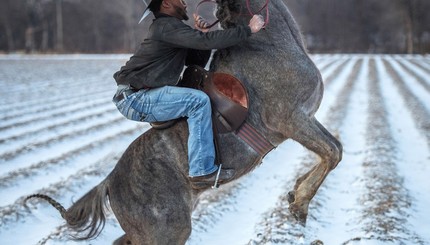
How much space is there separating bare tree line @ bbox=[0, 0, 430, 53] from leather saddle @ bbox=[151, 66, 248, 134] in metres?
44.1

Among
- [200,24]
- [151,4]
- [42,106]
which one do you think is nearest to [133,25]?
[42,106]

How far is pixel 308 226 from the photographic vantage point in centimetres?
537

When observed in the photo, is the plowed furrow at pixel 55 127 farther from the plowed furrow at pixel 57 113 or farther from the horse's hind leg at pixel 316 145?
the horse's hind leg at pixel 316 145

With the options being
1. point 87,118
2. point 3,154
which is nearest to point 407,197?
point 3,154

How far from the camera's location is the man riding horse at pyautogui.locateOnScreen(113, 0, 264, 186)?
337 centimetres

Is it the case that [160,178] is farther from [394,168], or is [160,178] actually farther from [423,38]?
[423,38]

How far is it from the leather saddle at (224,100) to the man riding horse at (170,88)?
0.28 ft

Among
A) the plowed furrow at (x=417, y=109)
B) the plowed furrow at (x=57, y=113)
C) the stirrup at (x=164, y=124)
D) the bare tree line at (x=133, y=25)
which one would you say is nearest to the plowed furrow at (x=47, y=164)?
the plowed furrow at (x=57, y=113)

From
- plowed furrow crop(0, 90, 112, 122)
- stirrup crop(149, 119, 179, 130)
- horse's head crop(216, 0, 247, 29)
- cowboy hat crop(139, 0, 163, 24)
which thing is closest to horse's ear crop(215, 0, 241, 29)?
horse's head crop(216, 0, 247, 29)

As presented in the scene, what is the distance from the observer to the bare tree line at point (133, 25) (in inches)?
1948

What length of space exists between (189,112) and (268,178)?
4.04 metres

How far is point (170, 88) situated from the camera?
3.59 metres

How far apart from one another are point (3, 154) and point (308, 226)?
5541 mm

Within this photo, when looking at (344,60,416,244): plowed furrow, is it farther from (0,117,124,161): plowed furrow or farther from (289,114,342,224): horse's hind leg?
(0,117,124,161): plowed furrow
